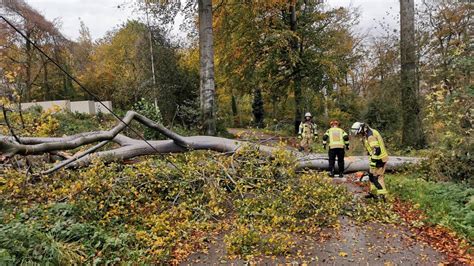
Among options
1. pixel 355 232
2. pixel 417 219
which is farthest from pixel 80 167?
pixel 417 219

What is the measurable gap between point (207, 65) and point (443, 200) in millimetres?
7836

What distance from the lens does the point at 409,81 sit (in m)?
11.4

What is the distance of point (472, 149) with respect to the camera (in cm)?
650

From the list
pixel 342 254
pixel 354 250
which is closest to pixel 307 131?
pixel 354 250

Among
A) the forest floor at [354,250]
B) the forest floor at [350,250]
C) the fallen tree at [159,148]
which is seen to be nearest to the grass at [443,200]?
the forest floor at [354,250]

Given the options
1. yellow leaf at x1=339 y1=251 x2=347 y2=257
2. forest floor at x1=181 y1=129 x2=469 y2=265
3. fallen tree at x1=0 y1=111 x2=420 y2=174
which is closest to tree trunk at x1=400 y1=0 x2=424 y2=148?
fallen tree at x1=0 y1=111 x2=420 y2=174

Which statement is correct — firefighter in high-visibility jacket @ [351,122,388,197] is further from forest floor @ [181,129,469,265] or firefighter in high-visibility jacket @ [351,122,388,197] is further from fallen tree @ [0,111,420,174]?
fallen tree @ [0,111,420,174]

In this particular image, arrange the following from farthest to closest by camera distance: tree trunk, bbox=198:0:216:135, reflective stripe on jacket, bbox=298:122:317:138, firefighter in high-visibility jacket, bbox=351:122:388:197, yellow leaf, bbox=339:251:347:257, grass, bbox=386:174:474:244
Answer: reflective stripe on jacket, bbox=298:122:317:138, tree trunk, bbox=198:0:216:135, firefighter in high-visibility jacket, bbox=351:122:388:197, grass, bbox=386:174:474:244, yellow leaf, bbox=339:251:347:257

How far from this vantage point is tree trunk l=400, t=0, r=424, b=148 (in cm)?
1142

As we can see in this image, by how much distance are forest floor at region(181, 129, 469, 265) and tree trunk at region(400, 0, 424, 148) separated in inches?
279

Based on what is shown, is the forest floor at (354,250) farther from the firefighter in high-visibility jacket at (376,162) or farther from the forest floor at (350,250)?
the firefighter in high-visibility jacket at (376,162)

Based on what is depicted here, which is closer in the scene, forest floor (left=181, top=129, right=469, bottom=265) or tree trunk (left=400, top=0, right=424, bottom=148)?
forest floor (left=181, top=129, right=469, bottom=265)

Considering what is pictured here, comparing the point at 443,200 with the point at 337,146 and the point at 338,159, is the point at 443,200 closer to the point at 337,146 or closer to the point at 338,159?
the point at 337,146

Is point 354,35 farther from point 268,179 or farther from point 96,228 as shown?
point 96,228
